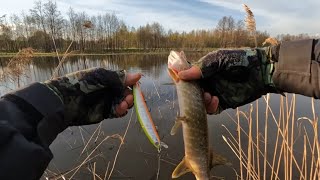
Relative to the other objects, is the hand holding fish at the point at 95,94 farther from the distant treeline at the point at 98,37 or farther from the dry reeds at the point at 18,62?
the distant treeline at the point at 98,37

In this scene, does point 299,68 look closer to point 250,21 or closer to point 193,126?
point 193,126

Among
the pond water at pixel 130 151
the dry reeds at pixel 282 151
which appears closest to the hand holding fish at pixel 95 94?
the dry reeds at pixel 282 151

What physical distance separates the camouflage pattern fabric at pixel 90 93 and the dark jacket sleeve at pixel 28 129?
0.93 ft

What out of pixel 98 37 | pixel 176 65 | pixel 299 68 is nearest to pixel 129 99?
pixel 176 65

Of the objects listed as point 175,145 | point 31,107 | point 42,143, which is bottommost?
point 175,145

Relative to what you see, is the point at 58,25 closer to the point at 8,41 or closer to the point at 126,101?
the point at 8,41

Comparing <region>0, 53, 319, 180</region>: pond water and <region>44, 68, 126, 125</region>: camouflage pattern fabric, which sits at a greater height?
<region>44, 68, 126, 125</region>: camouflage pattern fabric

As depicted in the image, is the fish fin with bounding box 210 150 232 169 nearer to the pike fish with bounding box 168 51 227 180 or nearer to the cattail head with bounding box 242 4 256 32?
the pike fish with bounding box 168 51 227 180

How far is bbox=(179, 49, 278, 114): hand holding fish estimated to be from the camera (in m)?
2.30

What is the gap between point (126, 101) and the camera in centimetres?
223

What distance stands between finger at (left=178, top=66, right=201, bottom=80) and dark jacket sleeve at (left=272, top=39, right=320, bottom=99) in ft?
1.91

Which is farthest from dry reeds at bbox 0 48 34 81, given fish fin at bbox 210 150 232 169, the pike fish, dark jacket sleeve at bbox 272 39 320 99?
dark jacket sleeve at bbox 272 39 320 99

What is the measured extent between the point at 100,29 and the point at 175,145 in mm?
66705

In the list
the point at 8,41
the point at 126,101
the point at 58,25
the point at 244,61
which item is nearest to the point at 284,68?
the point at 244,61
